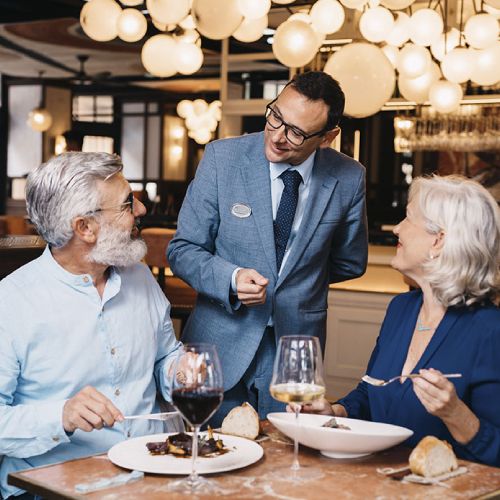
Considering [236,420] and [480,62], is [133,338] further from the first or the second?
[480,62]

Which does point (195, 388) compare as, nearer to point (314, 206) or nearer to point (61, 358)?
point (61, 358)

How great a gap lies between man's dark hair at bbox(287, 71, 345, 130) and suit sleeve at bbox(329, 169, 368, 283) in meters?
0.37

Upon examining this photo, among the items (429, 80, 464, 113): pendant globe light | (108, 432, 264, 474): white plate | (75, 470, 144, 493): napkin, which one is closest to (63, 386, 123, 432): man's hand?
(108, 432, 264, 474): white plate

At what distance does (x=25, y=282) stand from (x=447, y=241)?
1.15m

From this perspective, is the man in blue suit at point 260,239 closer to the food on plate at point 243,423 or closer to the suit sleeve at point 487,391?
the food on plate at point 243,423

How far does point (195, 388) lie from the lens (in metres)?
1.74

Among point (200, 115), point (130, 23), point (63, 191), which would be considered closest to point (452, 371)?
point (63, 191)

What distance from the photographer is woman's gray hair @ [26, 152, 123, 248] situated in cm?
239

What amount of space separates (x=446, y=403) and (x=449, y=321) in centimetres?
39

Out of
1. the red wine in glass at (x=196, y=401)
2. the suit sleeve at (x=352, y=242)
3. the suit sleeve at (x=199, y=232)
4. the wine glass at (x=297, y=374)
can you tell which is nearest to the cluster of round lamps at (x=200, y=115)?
the suit sleeve at (x=352, y=242)

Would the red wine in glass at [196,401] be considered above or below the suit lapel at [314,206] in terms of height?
below

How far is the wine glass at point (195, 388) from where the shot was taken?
1.74m

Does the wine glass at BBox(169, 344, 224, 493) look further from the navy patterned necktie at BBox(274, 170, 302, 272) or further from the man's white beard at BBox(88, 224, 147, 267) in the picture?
the navy patterned necktie at BBox(274, 170, 302, 272)

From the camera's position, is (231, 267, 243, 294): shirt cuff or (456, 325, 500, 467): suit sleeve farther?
(231, 267, 243, 294): shirt cuff
